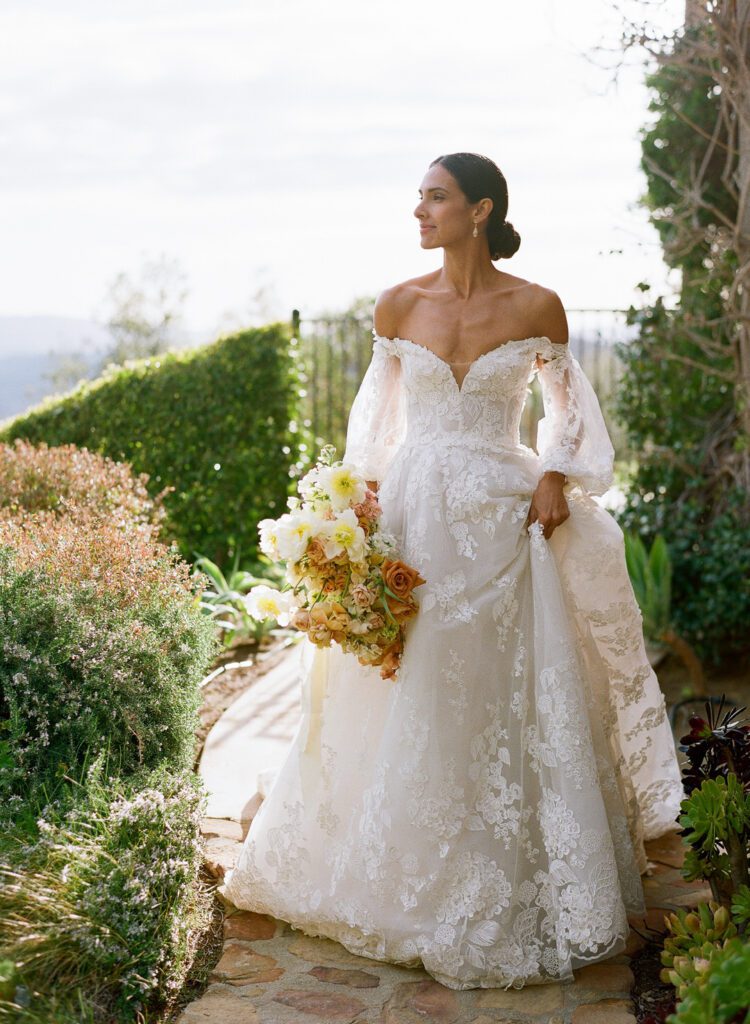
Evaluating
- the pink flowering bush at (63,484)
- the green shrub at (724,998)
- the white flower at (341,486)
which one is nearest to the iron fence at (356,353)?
the pink flowering bush at (63,484)

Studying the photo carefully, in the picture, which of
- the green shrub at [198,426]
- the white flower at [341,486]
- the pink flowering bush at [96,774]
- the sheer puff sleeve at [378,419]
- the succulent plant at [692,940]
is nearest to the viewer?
the succulent plant at [692,940]

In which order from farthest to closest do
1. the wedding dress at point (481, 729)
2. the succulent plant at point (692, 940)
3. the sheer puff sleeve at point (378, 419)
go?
the sheer puff sleeve at point (378, 419)
the wedding dress at point (481, 729)
the succulent plant at point (692, 940)

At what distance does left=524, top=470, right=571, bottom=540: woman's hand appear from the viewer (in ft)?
10.8

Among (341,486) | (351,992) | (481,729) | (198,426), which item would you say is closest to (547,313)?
(341,486)

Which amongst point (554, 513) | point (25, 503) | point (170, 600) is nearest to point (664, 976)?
point (554, 513)

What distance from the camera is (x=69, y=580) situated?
398cm

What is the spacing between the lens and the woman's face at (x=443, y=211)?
330cm

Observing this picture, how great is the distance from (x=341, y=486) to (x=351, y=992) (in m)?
1.44

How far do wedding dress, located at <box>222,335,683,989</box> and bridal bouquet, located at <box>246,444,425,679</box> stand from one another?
14cm

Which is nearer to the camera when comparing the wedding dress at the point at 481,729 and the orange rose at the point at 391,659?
the wedding dress at the point at 481,729

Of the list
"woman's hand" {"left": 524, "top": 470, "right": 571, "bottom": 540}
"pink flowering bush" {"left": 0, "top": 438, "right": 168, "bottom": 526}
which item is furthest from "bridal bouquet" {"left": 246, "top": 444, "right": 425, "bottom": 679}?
"pink flowering bush" {"left": 0, "top": 438, "right": 168, "bottom": 526}

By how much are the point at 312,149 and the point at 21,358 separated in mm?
12255

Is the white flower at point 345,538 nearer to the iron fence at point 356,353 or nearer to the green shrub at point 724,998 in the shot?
the green shrub at point 724,998

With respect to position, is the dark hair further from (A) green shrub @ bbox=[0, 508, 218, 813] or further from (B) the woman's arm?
(A) green shrub @ bbox=[0, 508, 218, 813]
